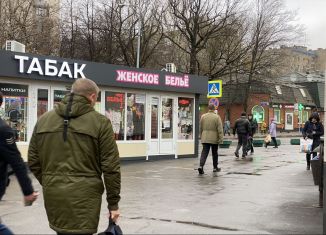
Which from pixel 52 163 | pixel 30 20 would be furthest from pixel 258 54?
pixel 52 163

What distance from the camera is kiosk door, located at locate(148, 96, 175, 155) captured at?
17.2m

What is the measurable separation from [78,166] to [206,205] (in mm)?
4901

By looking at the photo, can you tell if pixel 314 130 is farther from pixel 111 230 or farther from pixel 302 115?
pixel 302 115

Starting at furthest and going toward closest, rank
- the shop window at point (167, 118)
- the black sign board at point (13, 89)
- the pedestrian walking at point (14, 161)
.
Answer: the shop window at point (167, 118) < the black sign board at point (13, 89) < the pedestrian walking at point (14, 161)

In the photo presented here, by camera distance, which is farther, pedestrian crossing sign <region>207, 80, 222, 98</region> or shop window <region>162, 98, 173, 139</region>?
pedestrian crossing sign <region>207, 80, 222, 98</region>

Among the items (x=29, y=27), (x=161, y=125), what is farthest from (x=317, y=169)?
(x=29, y=27)

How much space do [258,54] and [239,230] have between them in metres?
36.5

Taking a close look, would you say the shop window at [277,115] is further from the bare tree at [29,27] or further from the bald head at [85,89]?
the bald head at [85,89]

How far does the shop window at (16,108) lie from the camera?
44.0ft

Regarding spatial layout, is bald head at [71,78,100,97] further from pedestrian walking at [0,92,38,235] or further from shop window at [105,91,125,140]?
shop window at [105,91,125,140]

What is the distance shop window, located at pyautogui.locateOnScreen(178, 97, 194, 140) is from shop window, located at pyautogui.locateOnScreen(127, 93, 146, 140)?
1841 mm

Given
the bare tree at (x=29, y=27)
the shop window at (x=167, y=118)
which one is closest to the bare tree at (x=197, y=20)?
the bare tree at (x=29, y=27)

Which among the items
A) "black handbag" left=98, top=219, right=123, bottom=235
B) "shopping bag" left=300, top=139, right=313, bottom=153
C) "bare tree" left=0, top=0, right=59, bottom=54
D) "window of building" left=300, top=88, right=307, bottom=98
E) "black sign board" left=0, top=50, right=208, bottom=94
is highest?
"bare tree" left=0, top=0, right=59, bottom=54

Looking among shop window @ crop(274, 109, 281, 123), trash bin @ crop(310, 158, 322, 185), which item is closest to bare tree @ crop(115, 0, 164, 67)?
shop window @ crop(274, 109, 281, 123)
